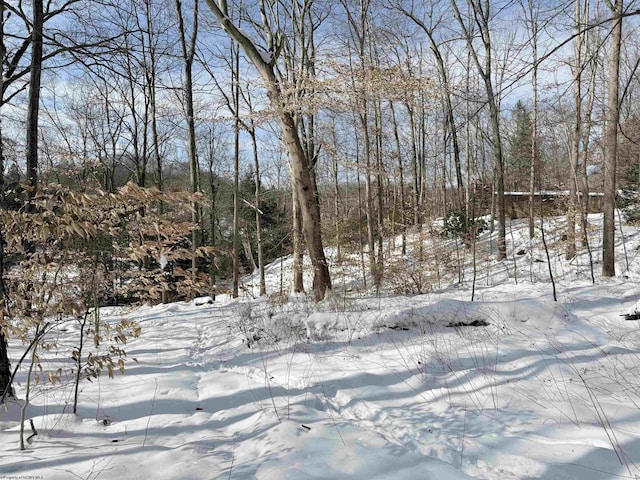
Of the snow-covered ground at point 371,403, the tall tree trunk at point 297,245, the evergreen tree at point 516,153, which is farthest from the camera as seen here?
the evergreen tree at point 516,153

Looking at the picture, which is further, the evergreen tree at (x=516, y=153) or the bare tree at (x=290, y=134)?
the evergreen tree at (x=516, y=153)

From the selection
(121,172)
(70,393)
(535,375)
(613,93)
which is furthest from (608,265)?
(121,172)

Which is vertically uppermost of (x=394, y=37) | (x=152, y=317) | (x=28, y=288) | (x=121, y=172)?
(x=394, y=37)

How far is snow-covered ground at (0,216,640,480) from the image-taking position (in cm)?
225

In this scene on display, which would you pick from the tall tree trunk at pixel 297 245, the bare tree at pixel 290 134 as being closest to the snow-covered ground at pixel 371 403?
the bare tree at pixel 290 134

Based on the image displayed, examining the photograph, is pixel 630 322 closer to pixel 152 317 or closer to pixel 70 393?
pixel 70 393

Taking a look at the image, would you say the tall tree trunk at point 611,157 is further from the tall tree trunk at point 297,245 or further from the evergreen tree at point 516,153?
the evergreen tree at point 516,153

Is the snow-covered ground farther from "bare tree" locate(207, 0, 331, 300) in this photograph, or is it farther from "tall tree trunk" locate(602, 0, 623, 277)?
"tall tree trunk" locate(602, 0, 623, 277)

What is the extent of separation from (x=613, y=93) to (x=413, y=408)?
881 centimetres

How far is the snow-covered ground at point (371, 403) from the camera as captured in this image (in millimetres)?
2246

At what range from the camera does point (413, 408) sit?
2990mm

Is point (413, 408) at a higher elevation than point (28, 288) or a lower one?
lower

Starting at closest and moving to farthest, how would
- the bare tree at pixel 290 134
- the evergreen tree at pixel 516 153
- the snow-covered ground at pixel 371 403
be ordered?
the snow-covered ground at pixel 371 403
the bare tree at pixel 290 134
the evergreen tree at pixel 516 153

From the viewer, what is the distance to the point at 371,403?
3092 millimetres
